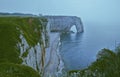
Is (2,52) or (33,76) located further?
(2,52)

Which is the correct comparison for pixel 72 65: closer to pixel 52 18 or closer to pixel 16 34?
pixel 16 34

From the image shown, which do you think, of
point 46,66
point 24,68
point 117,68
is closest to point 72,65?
point 46,66

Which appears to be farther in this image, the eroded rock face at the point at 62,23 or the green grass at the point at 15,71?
the eroded rock face at the point at 62,23

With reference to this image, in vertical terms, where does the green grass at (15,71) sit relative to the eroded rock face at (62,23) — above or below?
above

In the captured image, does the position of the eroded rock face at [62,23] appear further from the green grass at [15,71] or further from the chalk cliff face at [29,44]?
the green grass at [15,71]

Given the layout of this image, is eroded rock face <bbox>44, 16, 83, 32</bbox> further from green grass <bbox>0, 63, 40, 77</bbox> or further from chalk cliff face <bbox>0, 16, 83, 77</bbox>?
green grass <bbox>0, 63, 40, 77</bbox>

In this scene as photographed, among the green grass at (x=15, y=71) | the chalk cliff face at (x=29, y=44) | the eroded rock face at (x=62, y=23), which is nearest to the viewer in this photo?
the green grass at (x=15, y=71)

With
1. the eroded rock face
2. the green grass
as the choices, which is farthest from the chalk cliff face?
the eroded rock face

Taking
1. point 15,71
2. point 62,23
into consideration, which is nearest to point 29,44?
point 15,71

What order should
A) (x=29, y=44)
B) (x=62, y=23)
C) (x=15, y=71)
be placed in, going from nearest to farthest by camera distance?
(x=15, y=71) < (x=29, y=44) < (x=62, y=23)

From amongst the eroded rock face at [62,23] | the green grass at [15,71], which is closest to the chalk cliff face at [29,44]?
the green grass at [15,71]

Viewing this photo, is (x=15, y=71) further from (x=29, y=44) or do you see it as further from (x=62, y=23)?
(x=62, y=23)
